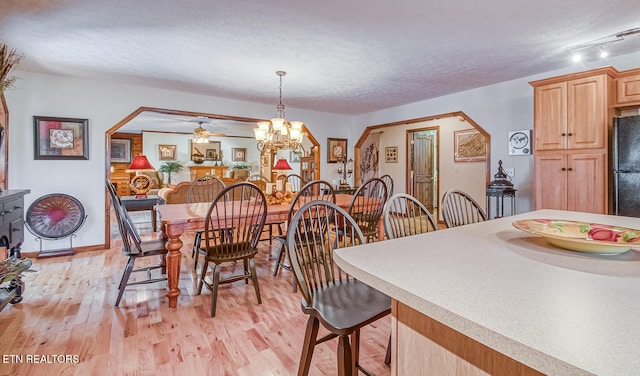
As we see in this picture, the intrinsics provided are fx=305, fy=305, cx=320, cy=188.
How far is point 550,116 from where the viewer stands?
3340 mm

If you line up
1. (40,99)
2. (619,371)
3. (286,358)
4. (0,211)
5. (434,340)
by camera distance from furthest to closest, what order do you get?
(40,99) → (0,211) → (286,358) → (434,340) → (619,371)

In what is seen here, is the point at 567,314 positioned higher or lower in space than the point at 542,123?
lower

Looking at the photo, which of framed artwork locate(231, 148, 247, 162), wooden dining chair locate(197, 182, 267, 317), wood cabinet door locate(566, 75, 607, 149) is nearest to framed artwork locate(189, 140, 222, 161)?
framed artwork locate(231, 148, 247, 162)

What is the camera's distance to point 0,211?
2.13 metres

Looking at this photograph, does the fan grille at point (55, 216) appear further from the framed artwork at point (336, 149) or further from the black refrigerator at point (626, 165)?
the black refrigerator at point (626, 165)

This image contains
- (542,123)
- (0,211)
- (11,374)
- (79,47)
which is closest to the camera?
(11,374)

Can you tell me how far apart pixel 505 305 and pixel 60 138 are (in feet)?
16.8

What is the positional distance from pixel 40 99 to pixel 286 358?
451 centimetres

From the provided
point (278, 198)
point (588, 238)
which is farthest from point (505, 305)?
point (278, 198)

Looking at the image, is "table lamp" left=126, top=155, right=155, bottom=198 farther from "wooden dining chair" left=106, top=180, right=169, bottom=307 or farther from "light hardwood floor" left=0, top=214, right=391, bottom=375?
"wooden dining chair" left=106, top=180, right=169, bottom=307

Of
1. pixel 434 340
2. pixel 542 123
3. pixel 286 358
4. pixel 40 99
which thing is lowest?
pixel 286 358

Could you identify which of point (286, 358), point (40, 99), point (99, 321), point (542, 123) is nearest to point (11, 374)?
point (99, 321)

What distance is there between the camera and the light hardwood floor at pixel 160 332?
1.73 meters

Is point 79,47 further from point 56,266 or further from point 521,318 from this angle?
point 521,318
